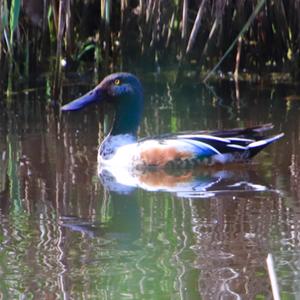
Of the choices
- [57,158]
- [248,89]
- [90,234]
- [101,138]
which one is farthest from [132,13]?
[90,234]

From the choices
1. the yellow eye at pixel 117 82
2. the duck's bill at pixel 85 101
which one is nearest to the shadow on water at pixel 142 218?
the duck's bill at pixel 85 101

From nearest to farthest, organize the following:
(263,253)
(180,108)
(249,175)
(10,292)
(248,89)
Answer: (10,292) → (263,253) → (249,175) → (180,108) → (248,89)

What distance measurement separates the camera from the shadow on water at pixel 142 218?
4.45m

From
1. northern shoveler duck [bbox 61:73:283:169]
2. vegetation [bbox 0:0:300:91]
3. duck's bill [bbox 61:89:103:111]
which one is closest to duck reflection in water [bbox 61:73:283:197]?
northern shoveler duck [bbox 61:73:283:169]

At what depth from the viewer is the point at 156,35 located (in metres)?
9.56

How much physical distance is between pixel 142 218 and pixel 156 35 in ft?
13.6

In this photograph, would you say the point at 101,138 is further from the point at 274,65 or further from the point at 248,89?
the point at 274,65

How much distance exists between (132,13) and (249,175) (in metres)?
3.48

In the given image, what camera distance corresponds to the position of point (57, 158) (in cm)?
705

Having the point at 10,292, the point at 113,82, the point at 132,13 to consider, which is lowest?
the point at 10,292

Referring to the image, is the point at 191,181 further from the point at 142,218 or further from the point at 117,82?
the point at 117,82

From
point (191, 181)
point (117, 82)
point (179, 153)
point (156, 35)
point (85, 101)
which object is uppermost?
point (156, 35)

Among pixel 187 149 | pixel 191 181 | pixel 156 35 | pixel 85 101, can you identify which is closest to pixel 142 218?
pixel 191 181

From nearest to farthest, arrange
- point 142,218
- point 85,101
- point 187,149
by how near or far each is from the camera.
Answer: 1. point 142,218
2. point 187,149
3. point 85,101
